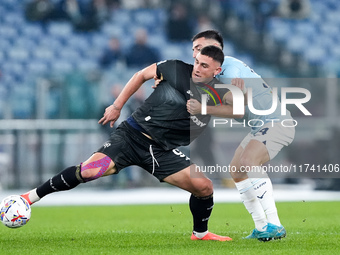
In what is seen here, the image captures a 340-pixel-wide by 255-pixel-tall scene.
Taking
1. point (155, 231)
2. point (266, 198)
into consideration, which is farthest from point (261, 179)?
point (155, 231)

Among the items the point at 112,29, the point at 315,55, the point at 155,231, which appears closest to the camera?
the point at 155,231

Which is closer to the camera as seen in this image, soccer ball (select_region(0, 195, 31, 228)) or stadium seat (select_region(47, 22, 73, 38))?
soccer ball (select_region(0, 195, 31, 228))

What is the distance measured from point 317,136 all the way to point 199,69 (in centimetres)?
769

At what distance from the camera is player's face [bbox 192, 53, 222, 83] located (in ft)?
19.5

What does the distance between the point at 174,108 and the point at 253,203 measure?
1161 mm

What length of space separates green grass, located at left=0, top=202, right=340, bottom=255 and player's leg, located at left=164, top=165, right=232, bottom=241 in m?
0.18

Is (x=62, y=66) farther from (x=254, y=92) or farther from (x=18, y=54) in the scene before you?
(x=254, y=92)

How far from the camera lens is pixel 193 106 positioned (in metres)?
6.01

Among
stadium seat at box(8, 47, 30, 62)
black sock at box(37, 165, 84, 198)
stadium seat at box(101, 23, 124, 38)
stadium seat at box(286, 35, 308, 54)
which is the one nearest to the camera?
black sock at box(37, 165, 84, 198)

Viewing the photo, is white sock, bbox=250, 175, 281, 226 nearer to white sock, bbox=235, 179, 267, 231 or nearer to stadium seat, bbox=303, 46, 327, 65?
white sock, bbox=235, 179, 267, 231

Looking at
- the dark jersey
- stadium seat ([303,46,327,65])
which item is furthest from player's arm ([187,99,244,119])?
stadium seat ([303,46,327,65])

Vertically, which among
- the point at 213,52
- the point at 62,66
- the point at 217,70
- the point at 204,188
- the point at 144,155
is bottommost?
the point at 62,66

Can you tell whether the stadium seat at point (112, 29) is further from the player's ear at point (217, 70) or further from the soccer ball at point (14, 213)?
the soccer ball at point (14, 213)

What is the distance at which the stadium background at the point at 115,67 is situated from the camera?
13273mm
